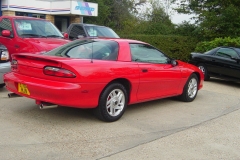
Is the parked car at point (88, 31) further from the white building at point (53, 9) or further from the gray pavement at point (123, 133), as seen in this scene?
the white building at point (53, 9)

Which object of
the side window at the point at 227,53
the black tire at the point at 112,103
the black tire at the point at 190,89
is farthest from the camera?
the side window at the point at 227,53

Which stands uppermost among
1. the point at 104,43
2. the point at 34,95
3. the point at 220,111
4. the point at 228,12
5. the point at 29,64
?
the point at 228,12

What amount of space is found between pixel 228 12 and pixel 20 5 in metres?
14.8

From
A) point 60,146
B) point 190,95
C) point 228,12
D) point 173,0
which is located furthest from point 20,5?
point 60,146

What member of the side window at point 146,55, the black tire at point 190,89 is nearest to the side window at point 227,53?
the black tire at point 190,89

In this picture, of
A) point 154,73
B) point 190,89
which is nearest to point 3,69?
point 154,73

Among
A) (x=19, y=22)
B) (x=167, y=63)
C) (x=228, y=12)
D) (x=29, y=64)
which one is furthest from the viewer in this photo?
(x=228, y=12)

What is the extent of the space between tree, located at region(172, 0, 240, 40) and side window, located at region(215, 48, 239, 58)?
5.50m

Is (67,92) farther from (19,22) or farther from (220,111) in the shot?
(19,22)

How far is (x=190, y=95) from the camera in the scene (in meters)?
7.20

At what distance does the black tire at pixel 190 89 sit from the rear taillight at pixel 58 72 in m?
3.22

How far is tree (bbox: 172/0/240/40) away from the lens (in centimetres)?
1564

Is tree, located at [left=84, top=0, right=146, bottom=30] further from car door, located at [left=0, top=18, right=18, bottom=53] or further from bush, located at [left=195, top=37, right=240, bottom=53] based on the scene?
car door, located at [left=0, top=18, right=18, bottom=53]

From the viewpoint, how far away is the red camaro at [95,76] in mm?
4652
